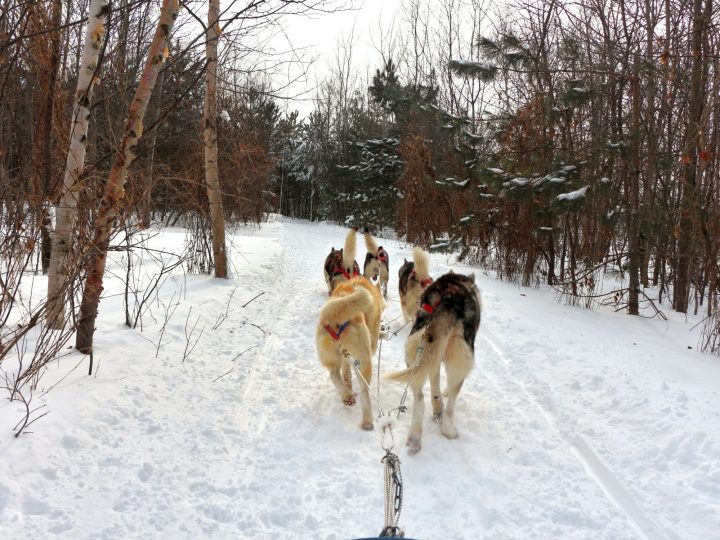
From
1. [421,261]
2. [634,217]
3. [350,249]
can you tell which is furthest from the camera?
[634,217]

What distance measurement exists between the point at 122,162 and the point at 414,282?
12.5 ft

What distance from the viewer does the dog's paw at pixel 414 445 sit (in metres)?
3.33

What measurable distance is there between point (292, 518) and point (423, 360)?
1.36 meters

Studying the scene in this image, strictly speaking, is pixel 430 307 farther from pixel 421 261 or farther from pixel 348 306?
pixel 421 261

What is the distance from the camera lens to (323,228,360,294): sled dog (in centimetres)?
683

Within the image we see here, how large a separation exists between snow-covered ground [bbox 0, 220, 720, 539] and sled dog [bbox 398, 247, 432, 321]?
38.5 inches

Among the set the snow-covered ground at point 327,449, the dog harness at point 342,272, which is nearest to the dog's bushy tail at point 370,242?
the dog harness at point 342,272

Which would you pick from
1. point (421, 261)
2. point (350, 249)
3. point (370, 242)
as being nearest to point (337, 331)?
point (421, 261)

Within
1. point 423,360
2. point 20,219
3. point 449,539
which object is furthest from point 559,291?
point 20,219

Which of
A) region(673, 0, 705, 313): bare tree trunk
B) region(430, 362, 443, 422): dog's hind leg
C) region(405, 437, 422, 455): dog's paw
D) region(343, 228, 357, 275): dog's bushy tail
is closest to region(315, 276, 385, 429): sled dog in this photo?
region(405, 437, 422, 455): dog's paw

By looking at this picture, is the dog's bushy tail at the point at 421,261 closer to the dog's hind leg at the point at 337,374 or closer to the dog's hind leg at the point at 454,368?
the dog's hind leg at the point at 337,374

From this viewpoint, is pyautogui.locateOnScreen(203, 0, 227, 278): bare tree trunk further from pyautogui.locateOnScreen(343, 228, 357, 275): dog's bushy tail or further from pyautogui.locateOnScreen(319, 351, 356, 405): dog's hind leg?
pyautogui.locateOnScreen(319, 351, 356, 405): dog's hind leg

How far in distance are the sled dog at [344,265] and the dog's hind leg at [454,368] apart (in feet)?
11.1

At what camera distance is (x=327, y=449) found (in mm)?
3385
